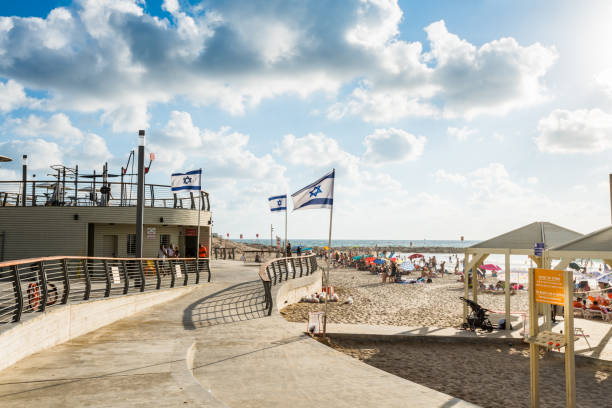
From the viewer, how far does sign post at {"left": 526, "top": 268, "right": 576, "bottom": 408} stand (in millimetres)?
6059

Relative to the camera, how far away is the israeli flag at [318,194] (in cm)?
1269

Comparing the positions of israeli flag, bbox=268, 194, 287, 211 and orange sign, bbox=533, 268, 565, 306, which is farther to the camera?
israeli flag, bbox=268, 194, 287, 211

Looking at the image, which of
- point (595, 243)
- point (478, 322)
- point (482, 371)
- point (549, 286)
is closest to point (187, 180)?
point (478, 322)

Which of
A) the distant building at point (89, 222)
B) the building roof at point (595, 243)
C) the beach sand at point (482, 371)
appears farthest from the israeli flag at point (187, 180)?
the building roof at point (595, 243)

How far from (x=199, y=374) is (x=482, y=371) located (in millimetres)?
5835

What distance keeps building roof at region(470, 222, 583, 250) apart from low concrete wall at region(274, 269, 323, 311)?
691cm

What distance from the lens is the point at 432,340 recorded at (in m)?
11.0

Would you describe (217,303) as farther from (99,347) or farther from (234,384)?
(234,384)

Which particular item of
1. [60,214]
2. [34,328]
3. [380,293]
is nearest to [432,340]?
[34,328]

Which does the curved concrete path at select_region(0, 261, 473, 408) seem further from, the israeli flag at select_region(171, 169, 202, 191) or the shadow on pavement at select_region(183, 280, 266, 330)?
the israeli flag at select_region(171, 169, 202, 191)

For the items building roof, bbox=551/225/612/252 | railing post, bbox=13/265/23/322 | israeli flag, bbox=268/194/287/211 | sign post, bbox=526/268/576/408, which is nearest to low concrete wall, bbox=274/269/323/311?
israeli flag, bbox=268/194/287/211

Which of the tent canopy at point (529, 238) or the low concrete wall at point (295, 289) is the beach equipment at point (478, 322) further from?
the low concrete wall at point (295, 289)

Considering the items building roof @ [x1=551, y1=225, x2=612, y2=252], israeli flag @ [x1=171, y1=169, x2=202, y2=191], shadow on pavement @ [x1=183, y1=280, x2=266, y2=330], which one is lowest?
shadow on pavement @ [x1=183, y1=280, x2=266, y2=330]

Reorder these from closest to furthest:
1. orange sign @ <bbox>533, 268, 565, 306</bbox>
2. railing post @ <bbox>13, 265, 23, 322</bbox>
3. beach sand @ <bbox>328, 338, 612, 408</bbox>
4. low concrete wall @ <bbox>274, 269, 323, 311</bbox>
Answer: orange sign @ <bbox>533, 268, 565, 306</bbox>, railing post @ <bbox>13, 265, 23, 322</bbox>, beach sand @ <bbox>328, 338, 612, 408</bbox>, low concrete wall @ <bbox>274, 269, 323, 311</bbox>
